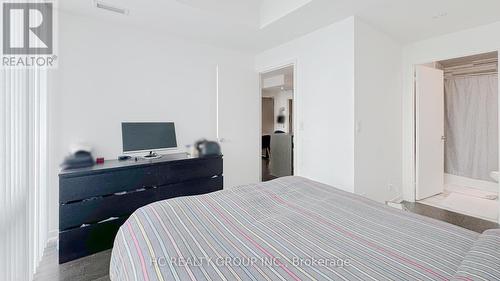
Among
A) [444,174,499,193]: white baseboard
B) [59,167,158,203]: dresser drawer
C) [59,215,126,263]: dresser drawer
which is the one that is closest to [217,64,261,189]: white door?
[59,167,158,203]: dresser drawer

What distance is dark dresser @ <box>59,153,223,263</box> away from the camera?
5.59 ft

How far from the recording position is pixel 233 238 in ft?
3.05

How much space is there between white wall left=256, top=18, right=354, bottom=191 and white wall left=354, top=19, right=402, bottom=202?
0.08 m

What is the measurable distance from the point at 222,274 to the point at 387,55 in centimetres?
311

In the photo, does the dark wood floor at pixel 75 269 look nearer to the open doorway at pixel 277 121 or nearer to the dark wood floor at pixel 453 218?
the open doorway at pixel 277 121

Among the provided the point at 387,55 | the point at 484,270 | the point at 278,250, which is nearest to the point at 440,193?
the point at 387,55

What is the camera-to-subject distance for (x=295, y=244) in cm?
88

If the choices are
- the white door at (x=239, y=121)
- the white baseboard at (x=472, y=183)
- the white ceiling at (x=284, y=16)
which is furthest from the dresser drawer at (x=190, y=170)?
the white baseboard at (x=472, y=183)

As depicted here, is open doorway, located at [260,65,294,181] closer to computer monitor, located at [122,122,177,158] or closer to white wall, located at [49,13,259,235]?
white wall, located at [49,13,259,235]

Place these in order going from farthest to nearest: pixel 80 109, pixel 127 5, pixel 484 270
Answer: pixel 127 5 < pixel 80 109 < pixel 484 270

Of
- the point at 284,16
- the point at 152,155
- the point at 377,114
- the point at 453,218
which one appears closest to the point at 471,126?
the point at 453,218

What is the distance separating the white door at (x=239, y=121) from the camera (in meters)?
2.24

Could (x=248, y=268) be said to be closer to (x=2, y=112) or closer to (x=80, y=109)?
(x=2, y=112)

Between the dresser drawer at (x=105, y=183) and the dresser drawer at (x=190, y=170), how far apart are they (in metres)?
→ 0.08
